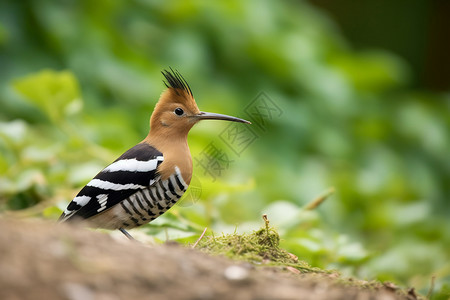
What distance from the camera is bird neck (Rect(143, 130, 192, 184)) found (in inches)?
133

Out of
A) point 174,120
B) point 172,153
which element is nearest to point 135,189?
point 172,153

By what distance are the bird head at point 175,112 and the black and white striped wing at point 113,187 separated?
0.33 meters

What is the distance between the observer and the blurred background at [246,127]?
434 cm

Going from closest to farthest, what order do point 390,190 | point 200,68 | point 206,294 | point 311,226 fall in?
point 206,294 < point 311,226 < point 390,190 < point 200,68

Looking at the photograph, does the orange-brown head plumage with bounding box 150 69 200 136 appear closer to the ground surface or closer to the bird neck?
the bird neck

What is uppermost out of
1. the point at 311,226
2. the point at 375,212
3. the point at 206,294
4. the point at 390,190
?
the point at 390,190

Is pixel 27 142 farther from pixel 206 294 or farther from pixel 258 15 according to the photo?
pixel 258 15

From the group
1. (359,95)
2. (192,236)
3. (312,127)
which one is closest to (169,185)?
(192,236)

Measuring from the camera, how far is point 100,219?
3418 mm

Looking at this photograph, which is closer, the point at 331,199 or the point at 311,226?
the point at 311,226

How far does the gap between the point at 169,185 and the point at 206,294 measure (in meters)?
1.44

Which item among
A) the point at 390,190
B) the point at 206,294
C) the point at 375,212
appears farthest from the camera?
the point at 390,190

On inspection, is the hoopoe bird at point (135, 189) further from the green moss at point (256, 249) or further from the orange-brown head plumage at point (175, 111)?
the green moss at point (256, 249)

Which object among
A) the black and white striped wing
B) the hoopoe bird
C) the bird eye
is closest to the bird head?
the bird eye
